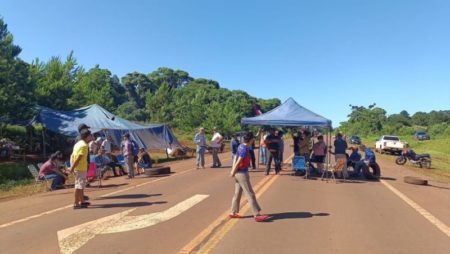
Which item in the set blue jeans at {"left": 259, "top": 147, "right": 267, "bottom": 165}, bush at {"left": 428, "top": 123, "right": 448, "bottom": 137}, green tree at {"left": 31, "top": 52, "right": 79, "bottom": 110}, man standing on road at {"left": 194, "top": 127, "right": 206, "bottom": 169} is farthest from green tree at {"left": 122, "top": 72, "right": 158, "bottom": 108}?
man standing on road at {"left": 194, "top": 127, "right": 206, "bottom": 169}

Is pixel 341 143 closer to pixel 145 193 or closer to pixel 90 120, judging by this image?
pixel 145 193

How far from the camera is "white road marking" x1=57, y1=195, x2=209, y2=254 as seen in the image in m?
6.95

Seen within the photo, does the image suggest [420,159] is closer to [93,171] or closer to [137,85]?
[93,171]

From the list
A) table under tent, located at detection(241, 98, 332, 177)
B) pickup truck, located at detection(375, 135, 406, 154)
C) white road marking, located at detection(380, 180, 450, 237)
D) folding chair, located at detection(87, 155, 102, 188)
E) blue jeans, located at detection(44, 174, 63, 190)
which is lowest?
white road marking, located at detection(380, 180, 450, 237)

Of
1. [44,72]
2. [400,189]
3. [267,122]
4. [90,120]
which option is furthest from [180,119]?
[400,189]

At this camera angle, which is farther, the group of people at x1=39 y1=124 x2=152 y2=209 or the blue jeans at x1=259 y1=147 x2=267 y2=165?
the blue jeans at x1=259 y1=147 x2=267 y2=165

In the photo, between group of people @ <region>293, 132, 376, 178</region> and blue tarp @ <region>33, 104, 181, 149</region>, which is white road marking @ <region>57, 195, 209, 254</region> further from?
blue tarp @ <region>33, 104, 181, 149</region>

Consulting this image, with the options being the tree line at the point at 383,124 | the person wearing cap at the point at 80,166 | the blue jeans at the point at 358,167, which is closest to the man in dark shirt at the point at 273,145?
the blue jeans at the point at 358,167

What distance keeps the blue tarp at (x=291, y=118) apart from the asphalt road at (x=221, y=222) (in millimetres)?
4282

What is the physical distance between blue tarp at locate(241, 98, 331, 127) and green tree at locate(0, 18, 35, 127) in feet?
37.9

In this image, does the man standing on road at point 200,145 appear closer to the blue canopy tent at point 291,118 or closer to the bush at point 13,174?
the blue canopy tent at point 291,118

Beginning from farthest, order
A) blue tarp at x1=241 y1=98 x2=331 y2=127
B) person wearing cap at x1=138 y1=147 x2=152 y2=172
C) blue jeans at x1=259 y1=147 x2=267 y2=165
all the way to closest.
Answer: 1. blue jeans at x1=259 y1=147 x2=267 y2=165
2. person wearing cap at x1=138 y1=147 x2=152 y2=172
3. blue tarp at x1=241 y1=98 x2=331 y2=127

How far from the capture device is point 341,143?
1594 centimetres

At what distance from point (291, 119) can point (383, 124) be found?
89.3m
